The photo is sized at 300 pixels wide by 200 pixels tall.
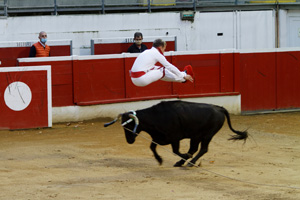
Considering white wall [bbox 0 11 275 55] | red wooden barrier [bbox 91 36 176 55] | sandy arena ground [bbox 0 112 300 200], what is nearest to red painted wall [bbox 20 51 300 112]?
sandy arena ground [bbox 0 112 300 200]

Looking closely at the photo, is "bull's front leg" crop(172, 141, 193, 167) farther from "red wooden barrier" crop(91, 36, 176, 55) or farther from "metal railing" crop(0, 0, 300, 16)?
"metal railing" crop(0, 0, 300, 16)

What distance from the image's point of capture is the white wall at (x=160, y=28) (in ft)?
48.1

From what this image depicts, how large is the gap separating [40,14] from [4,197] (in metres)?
9.05

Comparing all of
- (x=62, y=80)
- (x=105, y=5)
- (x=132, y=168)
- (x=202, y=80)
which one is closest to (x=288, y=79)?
(x=202, y=80)

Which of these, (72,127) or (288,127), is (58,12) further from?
(288,127)

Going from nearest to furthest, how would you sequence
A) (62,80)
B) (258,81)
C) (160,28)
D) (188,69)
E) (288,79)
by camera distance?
(188,69) → (62,80) → (258,81) → (288,79) → (160,28)

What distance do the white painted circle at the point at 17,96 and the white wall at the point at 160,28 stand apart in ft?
11.2

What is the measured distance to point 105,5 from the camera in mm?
15398

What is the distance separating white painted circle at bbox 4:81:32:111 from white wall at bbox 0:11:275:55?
343cm

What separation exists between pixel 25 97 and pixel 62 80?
0.97 meters

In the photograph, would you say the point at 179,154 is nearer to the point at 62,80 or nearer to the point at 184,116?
the point at 184,116

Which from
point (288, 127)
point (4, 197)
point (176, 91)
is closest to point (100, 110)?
point (176, 91)

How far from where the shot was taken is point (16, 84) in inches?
445

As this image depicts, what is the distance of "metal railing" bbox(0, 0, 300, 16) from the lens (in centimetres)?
1480
